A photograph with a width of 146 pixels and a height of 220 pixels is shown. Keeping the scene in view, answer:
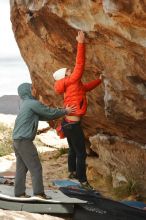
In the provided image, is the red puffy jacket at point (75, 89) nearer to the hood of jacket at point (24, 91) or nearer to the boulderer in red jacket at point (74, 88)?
the boulderer in red jacket at point (74, 88)

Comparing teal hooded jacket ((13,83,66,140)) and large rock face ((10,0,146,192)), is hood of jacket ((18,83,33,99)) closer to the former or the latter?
teal hooded jacket ((13,83,66,140))

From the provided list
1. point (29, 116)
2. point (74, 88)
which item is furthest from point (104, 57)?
point (29, 116)

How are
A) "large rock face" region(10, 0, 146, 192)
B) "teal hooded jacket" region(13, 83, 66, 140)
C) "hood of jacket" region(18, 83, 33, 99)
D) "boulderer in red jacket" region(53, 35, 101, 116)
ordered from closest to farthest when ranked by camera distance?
1. "large rock face" region(10, 0, 146, 192)
2. "teal hooded jacket" region(13, 83, 66, 140)
3. "hood of jacket" region(18, 83, 33, 99)
4. "boulderer in red jacket" region(53, 35, 101, 116)

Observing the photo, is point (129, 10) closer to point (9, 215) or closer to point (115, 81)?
point (115, 81)

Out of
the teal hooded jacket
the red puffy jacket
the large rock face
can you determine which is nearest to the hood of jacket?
the teal hooded jacket

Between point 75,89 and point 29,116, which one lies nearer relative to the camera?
point 29,116

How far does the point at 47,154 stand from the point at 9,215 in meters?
9.20

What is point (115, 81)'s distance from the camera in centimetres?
822

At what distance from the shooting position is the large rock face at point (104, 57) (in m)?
6.80

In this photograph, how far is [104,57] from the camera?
8.06 metres

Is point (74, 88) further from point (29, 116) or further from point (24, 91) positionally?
point (29, 116)

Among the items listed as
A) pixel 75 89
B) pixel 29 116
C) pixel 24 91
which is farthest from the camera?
pixel 75 89

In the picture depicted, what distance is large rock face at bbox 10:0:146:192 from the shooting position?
22.3 feet

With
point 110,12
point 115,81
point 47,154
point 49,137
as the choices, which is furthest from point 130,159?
point 49,137
